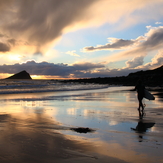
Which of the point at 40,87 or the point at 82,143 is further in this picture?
the point at 40,87

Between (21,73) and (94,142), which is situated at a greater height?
(21,73)

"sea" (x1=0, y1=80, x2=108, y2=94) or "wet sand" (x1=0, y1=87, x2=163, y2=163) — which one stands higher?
"sea" (x1=0, y1=80, x2=108, y2=94)

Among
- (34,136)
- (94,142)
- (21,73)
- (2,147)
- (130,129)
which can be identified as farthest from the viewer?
(21,73)

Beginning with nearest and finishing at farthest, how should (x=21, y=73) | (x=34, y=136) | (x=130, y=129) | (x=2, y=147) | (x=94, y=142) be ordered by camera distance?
(x=2, y=147) → (x=94, y=142) → (x=34, y=136) → (x=130, y=129) → (x=21, y=73)

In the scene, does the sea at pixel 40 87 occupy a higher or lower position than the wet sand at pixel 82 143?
higher

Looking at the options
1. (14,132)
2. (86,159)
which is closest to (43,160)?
(86,159)

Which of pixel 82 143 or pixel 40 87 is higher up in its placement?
pixel 40 87

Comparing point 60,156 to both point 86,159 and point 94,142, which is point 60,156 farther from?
point 94,142

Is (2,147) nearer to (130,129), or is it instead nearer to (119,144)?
(119,144)

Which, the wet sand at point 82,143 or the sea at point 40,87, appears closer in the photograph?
the wet sand at point 82,143

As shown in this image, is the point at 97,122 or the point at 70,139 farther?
the point at 97,122

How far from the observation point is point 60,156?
4.39 metres

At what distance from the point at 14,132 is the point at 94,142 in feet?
9.56

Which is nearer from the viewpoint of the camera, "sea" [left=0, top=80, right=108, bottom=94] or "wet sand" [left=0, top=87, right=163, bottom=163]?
"wet sand" [left=0, top=87, right=163, bottom=163]
